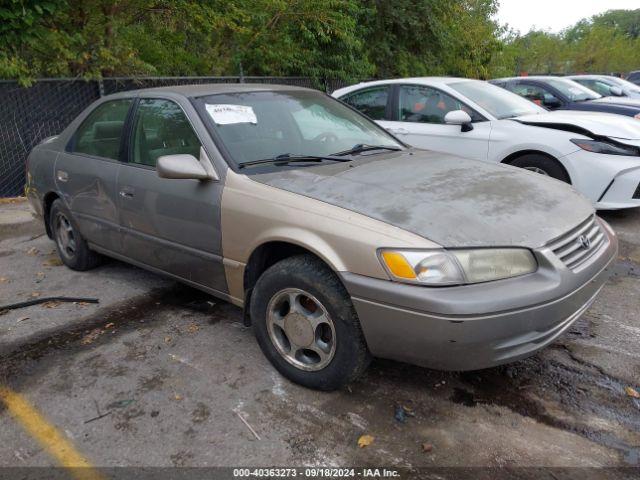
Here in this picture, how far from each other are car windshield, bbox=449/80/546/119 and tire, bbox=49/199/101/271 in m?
4.45

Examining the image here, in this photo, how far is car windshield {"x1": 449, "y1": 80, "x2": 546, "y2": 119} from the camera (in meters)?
6.28

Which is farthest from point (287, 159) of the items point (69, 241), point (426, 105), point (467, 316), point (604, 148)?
point (604, 148)

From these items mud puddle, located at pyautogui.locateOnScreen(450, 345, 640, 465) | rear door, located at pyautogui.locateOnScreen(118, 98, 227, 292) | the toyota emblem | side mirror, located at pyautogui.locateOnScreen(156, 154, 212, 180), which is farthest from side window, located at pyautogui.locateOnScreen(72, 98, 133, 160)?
the toyota emblem

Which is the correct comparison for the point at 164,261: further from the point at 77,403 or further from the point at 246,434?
the point at 246,434

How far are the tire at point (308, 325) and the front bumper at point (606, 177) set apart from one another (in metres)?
3.92

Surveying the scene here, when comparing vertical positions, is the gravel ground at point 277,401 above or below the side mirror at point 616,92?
below

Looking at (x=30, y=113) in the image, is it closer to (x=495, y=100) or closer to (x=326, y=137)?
(x=326, y=137)

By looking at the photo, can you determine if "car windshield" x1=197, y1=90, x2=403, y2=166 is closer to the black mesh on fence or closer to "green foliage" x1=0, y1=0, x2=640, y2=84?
"green foliage" x1=0, y1=0, x2=640, y2=84

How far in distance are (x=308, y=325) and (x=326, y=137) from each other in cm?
152

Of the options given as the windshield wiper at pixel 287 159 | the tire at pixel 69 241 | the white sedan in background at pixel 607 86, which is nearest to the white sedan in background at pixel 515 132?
the windshield wiper at pixel 287 159

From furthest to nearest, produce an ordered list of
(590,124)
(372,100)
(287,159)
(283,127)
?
(372,100), (590,124), (283,127), (287,159)

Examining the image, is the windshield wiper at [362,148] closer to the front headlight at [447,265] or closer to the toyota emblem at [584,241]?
the front headlight at [447,265]

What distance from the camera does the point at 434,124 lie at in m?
6.42

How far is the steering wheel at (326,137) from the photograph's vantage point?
3709mm
